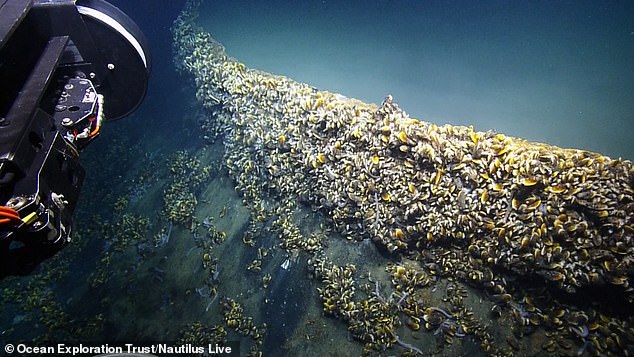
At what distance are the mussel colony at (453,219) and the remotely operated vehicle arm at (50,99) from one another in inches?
141

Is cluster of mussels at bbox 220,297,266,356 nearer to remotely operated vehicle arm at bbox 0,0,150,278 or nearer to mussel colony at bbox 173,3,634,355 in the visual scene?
mussel colony at bbox 173,3,634,355

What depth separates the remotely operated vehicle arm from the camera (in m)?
2.50

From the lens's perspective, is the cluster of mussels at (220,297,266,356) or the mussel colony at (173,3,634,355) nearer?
the mussel colony at (173,3,634,355)

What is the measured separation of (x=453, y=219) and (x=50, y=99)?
5.80m

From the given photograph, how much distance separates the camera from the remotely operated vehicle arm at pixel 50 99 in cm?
250

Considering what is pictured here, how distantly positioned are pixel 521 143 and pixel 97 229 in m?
11.5

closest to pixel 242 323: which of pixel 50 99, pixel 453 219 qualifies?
pixel 453 219

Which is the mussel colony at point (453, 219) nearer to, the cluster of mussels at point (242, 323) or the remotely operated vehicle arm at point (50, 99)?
the cluster of mussels at point (242, 323)

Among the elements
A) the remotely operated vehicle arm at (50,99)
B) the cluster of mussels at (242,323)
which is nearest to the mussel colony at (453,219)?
the cluster of mussels at (242,323)

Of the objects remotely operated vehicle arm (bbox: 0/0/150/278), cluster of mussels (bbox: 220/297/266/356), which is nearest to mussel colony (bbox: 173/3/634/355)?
cluster of mussels (bbox: 220/297/266/356)

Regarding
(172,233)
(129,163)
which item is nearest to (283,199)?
(172,233)

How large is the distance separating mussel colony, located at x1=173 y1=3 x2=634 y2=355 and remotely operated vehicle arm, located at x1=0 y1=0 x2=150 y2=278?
357cm

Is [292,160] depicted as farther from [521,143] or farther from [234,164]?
[521,143]

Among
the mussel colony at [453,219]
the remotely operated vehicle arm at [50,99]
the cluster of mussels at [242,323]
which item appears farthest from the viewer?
the cluster of mussels at [242,323]
